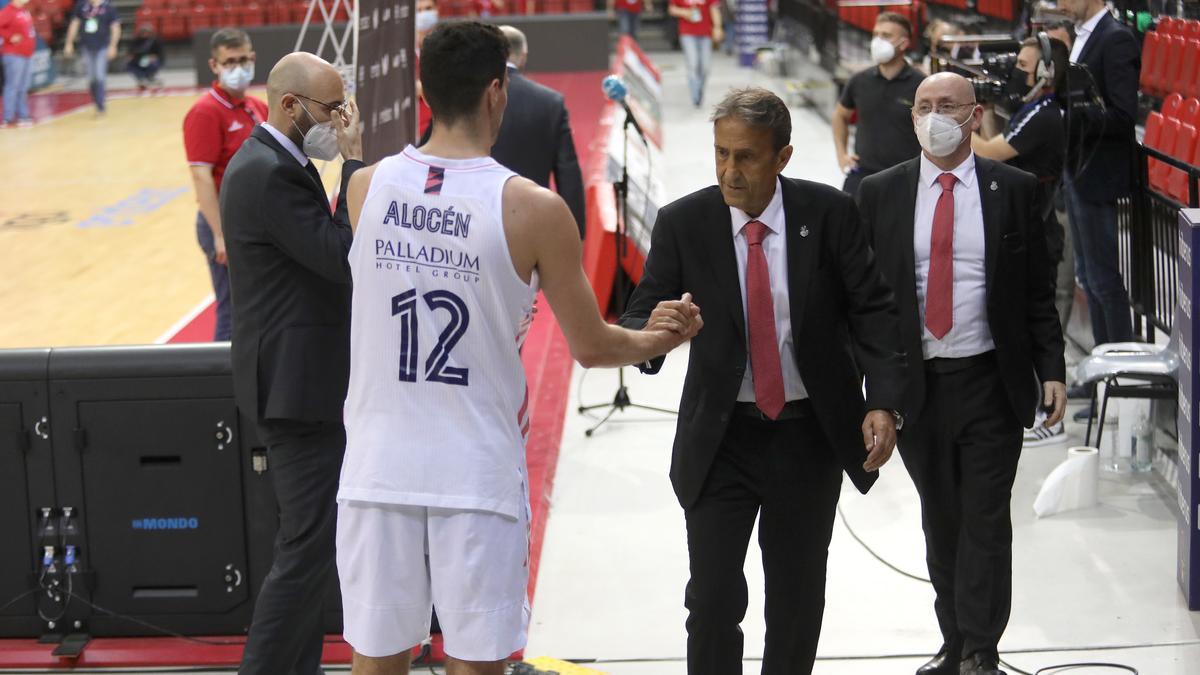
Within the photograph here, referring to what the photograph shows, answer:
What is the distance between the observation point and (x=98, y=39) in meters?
22.4

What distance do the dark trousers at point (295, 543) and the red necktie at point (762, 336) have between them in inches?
53.8

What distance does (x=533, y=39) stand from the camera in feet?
83.5

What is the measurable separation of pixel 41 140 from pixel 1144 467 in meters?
17.1

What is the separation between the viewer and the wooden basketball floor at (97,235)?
10.1 metres

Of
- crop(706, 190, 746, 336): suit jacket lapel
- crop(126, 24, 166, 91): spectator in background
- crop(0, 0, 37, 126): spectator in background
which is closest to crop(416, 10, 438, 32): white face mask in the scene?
crop(706, 190, 746, 336): suit jacket lapel

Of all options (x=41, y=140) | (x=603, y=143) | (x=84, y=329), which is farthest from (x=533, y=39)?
(x=84, y=329)

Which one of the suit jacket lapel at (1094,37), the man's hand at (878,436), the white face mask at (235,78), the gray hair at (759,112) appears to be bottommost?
the man's hand at (878,436)

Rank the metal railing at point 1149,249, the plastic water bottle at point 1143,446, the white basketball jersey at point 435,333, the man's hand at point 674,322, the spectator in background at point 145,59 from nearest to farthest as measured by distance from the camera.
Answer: the white basketball jersey at point 435,333, the man's hand at point 674,322, the plastic water bottle at point 1143,446, the metal railing at point 1149,249, the spectator in background at point 145,59

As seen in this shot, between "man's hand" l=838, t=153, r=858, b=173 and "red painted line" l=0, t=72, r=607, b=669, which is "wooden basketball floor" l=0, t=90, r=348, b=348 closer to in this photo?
"red painted line" l=0, t=72, r=607, b=669

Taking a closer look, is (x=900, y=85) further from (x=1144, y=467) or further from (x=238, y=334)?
(x=238, y=334)

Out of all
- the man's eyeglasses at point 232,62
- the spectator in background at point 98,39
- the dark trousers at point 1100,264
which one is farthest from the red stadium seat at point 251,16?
the dark trousers at point 1100,264

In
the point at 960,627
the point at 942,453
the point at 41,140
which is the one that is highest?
the point at 942,453

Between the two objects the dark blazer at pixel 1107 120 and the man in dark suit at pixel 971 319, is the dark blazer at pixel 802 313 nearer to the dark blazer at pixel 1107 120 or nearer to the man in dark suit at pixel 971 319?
the man in dark suit at pixel 971 319

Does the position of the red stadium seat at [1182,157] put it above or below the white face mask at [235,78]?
below
